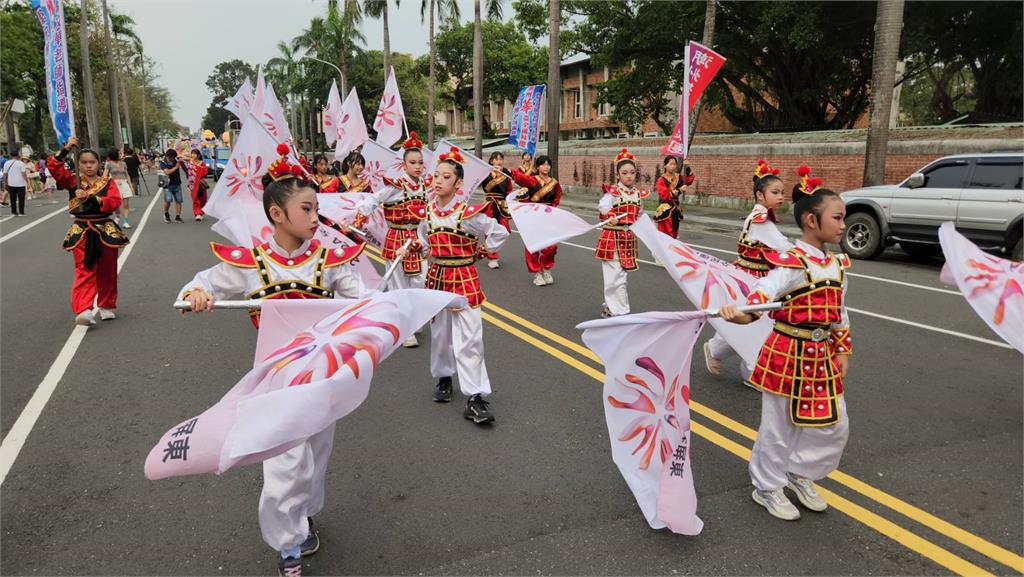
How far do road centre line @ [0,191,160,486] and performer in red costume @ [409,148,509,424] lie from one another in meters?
2.67

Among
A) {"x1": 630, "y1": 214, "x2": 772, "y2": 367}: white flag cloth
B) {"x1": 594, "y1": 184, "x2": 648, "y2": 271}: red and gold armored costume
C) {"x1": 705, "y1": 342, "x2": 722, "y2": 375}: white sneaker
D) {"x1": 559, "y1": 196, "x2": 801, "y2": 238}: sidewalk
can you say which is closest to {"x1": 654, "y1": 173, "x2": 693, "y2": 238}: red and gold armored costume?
{"x1": 594, "y1": 184, "x2": 648, "y2": 271}: red and gold armored costume

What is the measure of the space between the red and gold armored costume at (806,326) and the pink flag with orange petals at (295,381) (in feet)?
5.53

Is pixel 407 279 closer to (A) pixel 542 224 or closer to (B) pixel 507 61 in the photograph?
(A) pixel 542 224

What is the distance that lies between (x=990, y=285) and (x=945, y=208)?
324 inches

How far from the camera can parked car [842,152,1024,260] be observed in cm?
992

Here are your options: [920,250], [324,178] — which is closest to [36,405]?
[324,178]

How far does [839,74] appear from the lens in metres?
25.2

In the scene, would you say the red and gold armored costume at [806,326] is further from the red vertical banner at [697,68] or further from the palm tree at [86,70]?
the palm tree at [86,70]

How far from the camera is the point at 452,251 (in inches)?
187

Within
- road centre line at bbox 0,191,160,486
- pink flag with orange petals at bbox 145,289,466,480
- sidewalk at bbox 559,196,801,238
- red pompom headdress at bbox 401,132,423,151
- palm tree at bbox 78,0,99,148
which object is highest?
palm tree at bbox 78,0,99,148

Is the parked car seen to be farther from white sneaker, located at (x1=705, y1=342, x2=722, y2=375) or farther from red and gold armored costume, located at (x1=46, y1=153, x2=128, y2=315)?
red and gold armored costume, located at (x1=46, y1=153, x2=128, y2=315)

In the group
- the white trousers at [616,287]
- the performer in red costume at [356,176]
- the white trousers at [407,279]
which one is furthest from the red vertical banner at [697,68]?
the white trousers at [407,279]

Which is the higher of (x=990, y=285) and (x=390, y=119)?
(x=390, y=119)

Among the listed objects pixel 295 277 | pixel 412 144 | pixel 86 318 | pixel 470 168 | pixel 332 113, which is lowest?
pixel 86 318
